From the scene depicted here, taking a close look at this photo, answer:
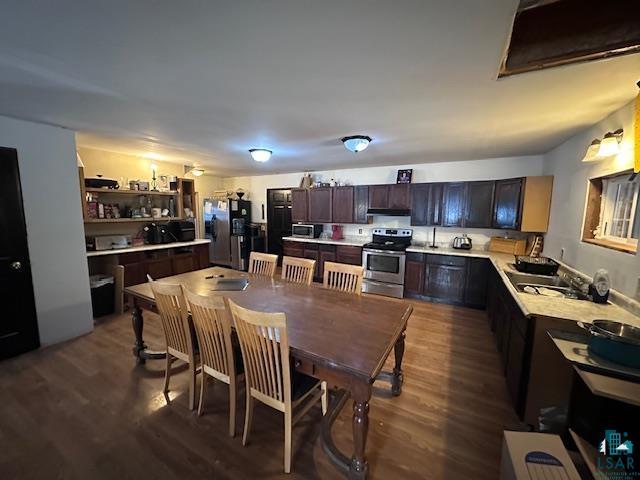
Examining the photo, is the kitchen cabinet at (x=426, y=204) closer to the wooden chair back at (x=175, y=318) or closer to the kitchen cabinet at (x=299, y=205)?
the kitchen cabinet at (x=299, y=205)

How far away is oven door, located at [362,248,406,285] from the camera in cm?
434

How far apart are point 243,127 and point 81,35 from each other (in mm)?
1397

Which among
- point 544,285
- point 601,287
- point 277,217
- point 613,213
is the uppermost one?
point 613,213

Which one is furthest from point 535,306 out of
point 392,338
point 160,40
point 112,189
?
point 112,189

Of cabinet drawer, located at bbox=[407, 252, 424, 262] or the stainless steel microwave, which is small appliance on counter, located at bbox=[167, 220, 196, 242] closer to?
the stainless steel microwave

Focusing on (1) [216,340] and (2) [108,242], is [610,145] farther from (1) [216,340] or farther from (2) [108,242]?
(2) [108,242]

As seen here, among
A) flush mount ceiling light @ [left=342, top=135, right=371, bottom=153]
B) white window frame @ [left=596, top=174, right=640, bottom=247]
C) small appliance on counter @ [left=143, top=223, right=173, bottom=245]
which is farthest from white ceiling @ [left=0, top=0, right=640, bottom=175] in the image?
small appliance on counter @ [left=143, top=223, right=173, bottom=245]

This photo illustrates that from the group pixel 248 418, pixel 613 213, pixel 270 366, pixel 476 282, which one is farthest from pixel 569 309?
pixel 248 418

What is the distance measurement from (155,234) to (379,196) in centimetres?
402

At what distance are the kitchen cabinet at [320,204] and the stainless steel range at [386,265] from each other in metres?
1.17

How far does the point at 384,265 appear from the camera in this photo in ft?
14.6

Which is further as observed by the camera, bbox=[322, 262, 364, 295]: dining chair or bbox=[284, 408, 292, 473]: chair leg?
bbox=[322, 262, 364, 295]: dining chair

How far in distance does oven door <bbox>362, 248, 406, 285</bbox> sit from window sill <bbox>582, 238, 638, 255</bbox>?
7.54ft

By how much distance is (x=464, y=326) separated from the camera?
10.9ft
